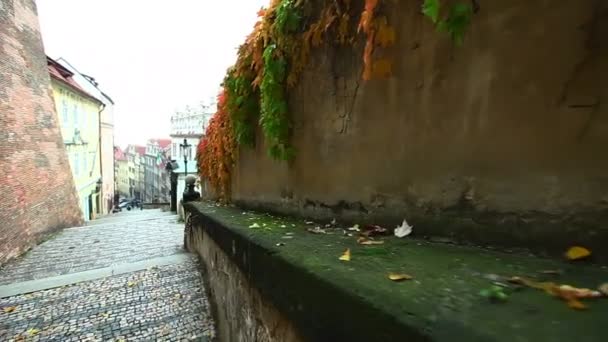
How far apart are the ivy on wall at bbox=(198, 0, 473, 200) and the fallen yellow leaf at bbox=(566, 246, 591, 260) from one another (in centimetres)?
94

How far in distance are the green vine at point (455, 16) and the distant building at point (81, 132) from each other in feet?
57.8

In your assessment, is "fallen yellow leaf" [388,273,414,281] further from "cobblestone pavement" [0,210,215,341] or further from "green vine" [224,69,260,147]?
"cobblestone pavement" [0,210,215,341]

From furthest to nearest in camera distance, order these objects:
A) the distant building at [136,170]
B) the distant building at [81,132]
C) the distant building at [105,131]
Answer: the distant building at [136,170] → the distant building at [105,131] → the distant building at [81,132]

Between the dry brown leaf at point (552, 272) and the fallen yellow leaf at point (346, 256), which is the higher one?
the dry brown leaf at point (552, 272)

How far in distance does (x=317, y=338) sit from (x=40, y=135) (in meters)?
13.2

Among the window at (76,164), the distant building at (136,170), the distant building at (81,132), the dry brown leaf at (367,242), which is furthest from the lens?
the distant building at (136,170)

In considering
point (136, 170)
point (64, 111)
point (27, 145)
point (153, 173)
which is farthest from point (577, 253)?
point (136, 170)

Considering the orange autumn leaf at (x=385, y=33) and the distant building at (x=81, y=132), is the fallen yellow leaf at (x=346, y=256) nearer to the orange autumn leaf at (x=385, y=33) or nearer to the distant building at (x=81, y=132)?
the orange autumn leaf at (x=385, y=33)

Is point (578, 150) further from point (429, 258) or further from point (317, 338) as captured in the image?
point (317, 338)

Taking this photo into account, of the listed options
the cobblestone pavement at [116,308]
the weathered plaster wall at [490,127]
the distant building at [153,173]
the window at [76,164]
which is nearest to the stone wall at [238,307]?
the cobblestone pavement at [116,308]

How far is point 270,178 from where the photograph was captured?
3.44 m

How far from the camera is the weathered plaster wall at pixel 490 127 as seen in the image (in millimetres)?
1202

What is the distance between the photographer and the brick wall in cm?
833

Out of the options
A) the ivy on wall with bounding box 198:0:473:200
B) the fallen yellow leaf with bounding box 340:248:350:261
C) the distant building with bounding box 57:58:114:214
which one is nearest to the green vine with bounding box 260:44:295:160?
the ivy on wall with bounding box 198:0:473:200
